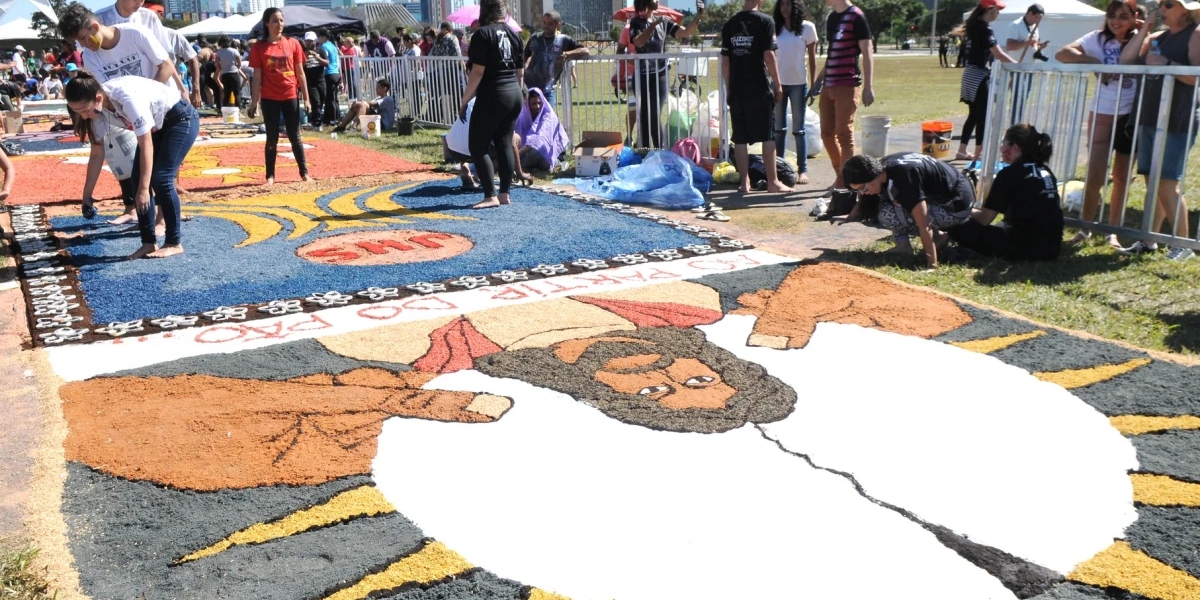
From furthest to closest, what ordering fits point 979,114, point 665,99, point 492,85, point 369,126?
1. point 369,126
2. point 665,99
3. point 979,114
4. point 492,85

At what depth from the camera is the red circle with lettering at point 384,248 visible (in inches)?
242

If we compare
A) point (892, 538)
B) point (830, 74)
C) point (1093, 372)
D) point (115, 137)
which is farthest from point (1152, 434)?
point (115, 137)

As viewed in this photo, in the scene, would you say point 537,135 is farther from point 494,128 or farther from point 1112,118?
point 1112,118

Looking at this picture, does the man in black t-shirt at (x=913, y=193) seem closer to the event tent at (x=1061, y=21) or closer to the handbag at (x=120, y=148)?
the handbag at (x=120, y=148)

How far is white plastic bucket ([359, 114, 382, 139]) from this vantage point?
14.5 metres

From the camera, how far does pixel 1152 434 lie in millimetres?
3355

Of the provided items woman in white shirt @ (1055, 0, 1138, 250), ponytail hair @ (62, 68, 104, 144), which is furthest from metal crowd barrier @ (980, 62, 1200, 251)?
ponytail hair @ (62, 68, 104, 144)

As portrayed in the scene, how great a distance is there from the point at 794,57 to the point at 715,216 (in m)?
2.12

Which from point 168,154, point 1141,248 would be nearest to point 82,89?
point 168,154

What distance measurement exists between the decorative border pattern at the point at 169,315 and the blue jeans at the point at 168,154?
0.54 meters

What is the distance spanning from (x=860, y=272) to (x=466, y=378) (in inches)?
107

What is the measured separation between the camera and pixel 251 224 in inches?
292

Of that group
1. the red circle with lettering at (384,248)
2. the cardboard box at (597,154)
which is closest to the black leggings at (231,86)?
the cardboard box at (597,154)

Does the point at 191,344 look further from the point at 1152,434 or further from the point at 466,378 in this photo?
the point at 1152,434
